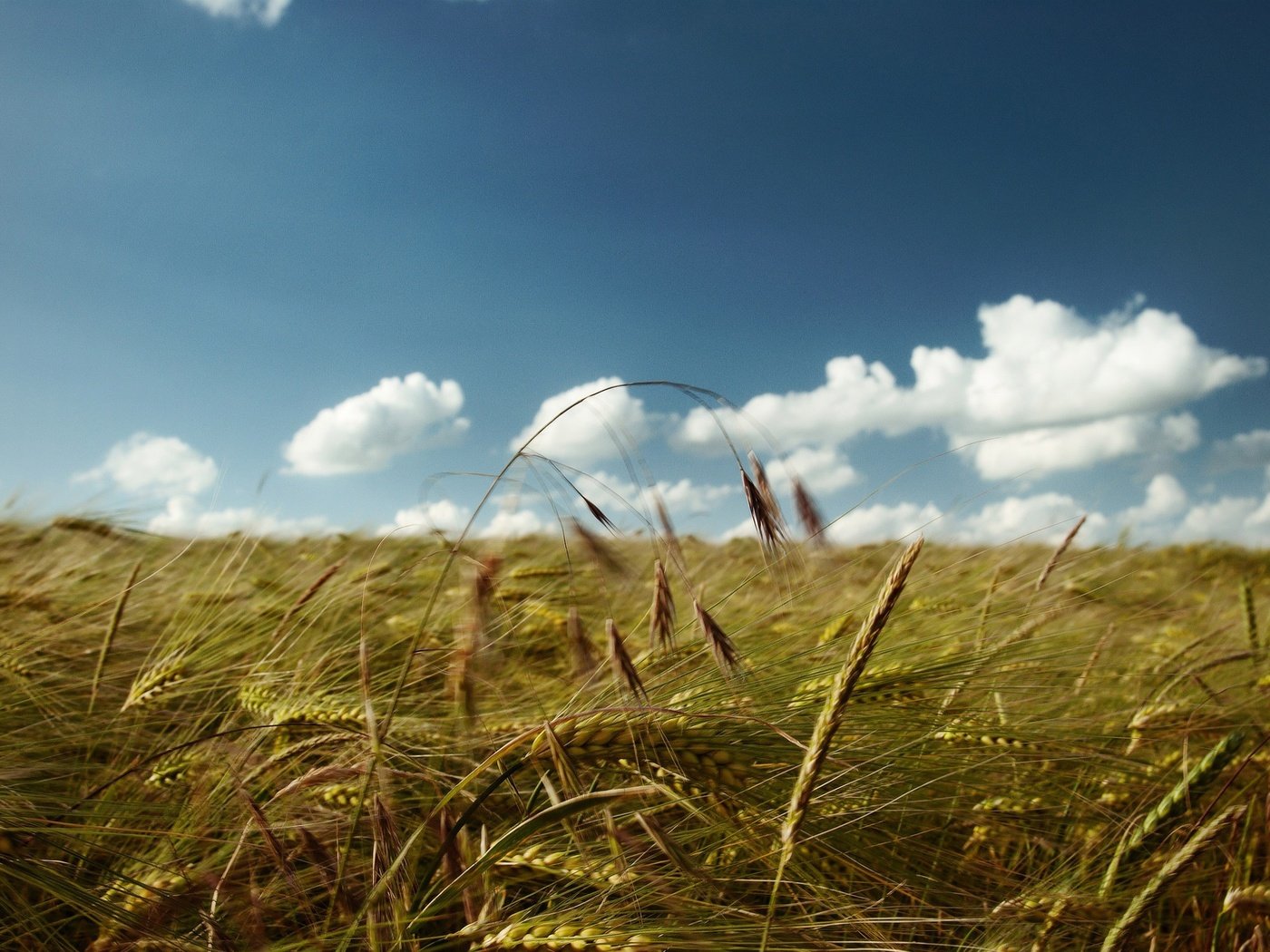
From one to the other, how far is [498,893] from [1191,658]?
7.23 ft

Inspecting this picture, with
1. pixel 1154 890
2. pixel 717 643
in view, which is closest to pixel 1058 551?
pixel 1154 890

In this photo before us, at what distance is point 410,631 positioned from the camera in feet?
7.36

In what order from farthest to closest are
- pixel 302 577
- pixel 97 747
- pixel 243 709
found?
pixel 302 577
pixel 97 747
pixel 243 709

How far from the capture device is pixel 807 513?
1295mm

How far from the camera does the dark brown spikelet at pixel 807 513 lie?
1.28 meters

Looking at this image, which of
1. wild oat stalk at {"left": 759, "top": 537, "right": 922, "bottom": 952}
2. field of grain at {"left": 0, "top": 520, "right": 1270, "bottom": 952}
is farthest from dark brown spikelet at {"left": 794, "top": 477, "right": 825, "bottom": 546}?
wild oat stalk at {"left": 759, "top": 537, "right": 922, "bottom": 952}

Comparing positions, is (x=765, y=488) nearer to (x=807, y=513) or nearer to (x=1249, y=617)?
(x=807, y=513)

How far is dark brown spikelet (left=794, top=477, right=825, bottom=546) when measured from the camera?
1.28 metres

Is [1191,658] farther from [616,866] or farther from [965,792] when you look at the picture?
[616,866]

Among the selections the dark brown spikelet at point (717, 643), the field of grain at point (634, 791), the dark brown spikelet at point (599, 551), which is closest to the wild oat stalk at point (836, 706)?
the field of grain at point (634, 791)


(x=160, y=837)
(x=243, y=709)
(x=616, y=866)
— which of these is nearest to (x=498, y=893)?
(x=616, y=866)

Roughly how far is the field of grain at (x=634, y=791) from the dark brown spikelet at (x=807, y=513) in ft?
0.18

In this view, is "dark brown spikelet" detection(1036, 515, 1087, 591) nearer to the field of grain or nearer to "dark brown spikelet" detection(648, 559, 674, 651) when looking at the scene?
the field of grain

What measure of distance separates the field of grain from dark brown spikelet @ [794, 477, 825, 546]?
0.05 meters
